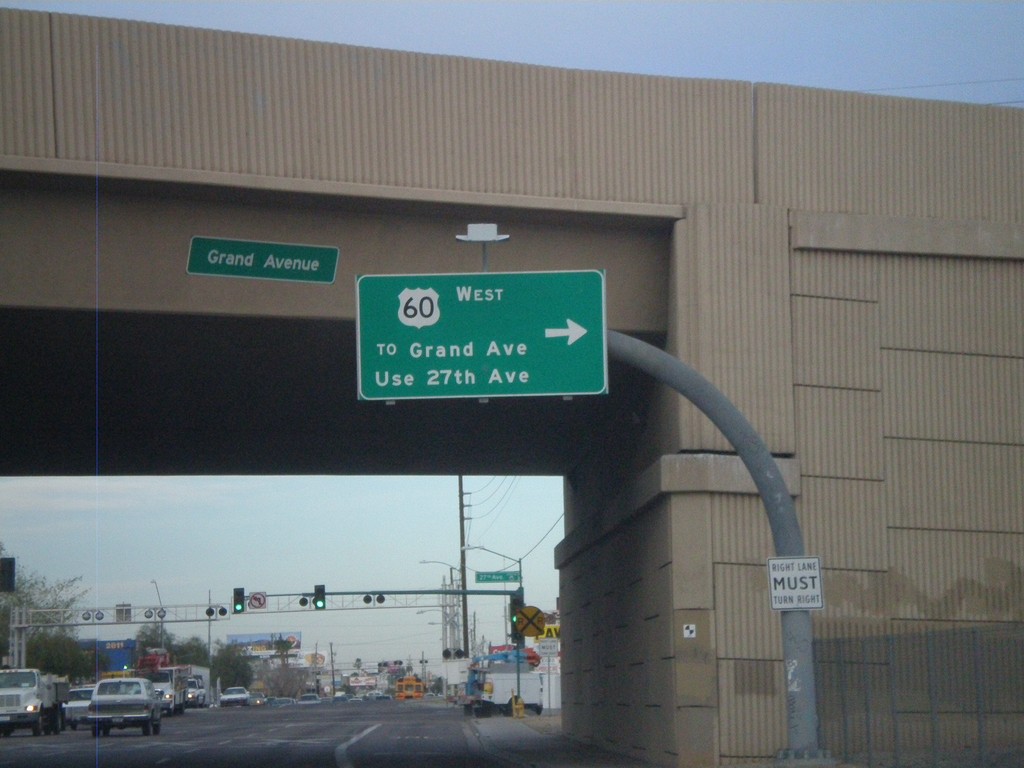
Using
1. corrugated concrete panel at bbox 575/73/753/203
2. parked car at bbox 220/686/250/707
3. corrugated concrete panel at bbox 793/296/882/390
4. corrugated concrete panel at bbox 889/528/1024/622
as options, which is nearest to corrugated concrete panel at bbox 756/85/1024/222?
corrugated concrete panel at bbox 575/73/753/203

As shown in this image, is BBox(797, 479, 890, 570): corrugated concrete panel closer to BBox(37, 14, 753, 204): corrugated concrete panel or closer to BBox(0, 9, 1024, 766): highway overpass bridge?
BBox(0, 9, 1024, 766): highway overpass bridge

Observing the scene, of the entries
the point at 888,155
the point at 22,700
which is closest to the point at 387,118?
the point at 888,155

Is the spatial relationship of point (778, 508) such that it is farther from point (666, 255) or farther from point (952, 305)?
point (952, 305)

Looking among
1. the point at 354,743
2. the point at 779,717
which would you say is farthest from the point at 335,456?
the point at 779,717

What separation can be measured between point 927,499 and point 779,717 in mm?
4435

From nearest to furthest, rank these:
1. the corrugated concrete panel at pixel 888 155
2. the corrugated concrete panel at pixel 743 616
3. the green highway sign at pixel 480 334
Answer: the green highway sign at pixel 480 334 → the corrugated concrete panel at pixel 743 616 → the corrugated concrete panel at pixel 888 155

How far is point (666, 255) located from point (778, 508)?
7002 mm

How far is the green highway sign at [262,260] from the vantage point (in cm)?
1980

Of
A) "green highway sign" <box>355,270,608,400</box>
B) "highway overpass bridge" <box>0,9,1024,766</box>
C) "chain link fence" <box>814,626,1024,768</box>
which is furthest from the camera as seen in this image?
"highway overpass bridge" <box>0,9,1024,766</box>

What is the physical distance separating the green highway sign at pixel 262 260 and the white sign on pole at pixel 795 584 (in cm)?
851

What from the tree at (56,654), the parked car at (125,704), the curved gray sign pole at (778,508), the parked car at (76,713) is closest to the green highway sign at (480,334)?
the curved gray sign pole at (778,508)

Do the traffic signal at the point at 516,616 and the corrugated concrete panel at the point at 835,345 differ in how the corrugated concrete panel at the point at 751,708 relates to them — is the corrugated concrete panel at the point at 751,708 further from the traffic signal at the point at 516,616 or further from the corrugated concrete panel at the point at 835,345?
the traffic signal at the point at 516,616

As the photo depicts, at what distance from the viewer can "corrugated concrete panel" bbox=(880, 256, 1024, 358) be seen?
2192cm

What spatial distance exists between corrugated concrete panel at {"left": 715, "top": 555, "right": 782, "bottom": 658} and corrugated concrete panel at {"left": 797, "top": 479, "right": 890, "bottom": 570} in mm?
1165
